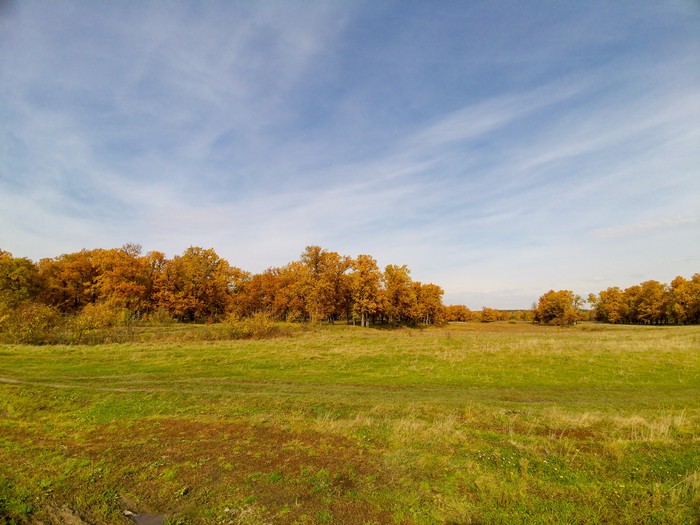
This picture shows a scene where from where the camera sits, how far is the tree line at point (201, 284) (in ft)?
236

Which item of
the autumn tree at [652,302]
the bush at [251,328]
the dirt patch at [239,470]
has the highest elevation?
the autumn tree at [652,302]

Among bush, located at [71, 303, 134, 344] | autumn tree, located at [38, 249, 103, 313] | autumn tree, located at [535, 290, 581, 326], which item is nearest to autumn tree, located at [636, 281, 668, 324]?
autumn tree, located at [535, 290, 581, 326]

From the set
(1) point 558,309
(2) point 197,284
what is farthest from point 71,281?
(1) point 558,309

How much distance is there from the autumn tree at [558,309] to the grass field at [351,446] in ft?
365

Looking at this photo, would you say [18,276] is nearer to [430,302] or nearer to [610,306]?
[430,302]

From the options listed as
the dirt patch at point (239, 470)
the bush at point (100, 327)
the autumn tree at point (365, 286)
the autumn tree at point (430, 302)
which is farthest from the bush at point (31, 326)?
the autumn tree at point (430, 302)

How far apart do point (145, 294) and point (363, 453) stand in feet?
256

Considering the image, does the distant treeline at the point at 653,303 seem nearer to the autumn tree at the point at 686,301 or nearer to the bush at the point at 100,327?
the autumn tree at the point at 686,301

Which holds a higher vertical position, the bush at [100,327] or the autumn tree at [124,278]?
the autumn tree at [124,278]

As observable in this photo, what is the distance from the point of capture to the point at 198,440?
11.9 metres

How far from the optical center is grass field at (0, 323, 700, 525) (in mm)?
7906

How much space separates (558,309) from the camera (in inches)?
4887

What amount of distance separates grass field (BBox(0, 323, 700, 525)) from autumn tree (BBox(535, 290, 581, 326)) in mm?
111397

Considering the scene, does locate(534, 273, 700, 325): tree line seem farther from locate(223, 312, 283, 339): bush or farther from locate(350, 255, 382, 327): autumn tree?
locate(223, 312, 283, 339): bush
